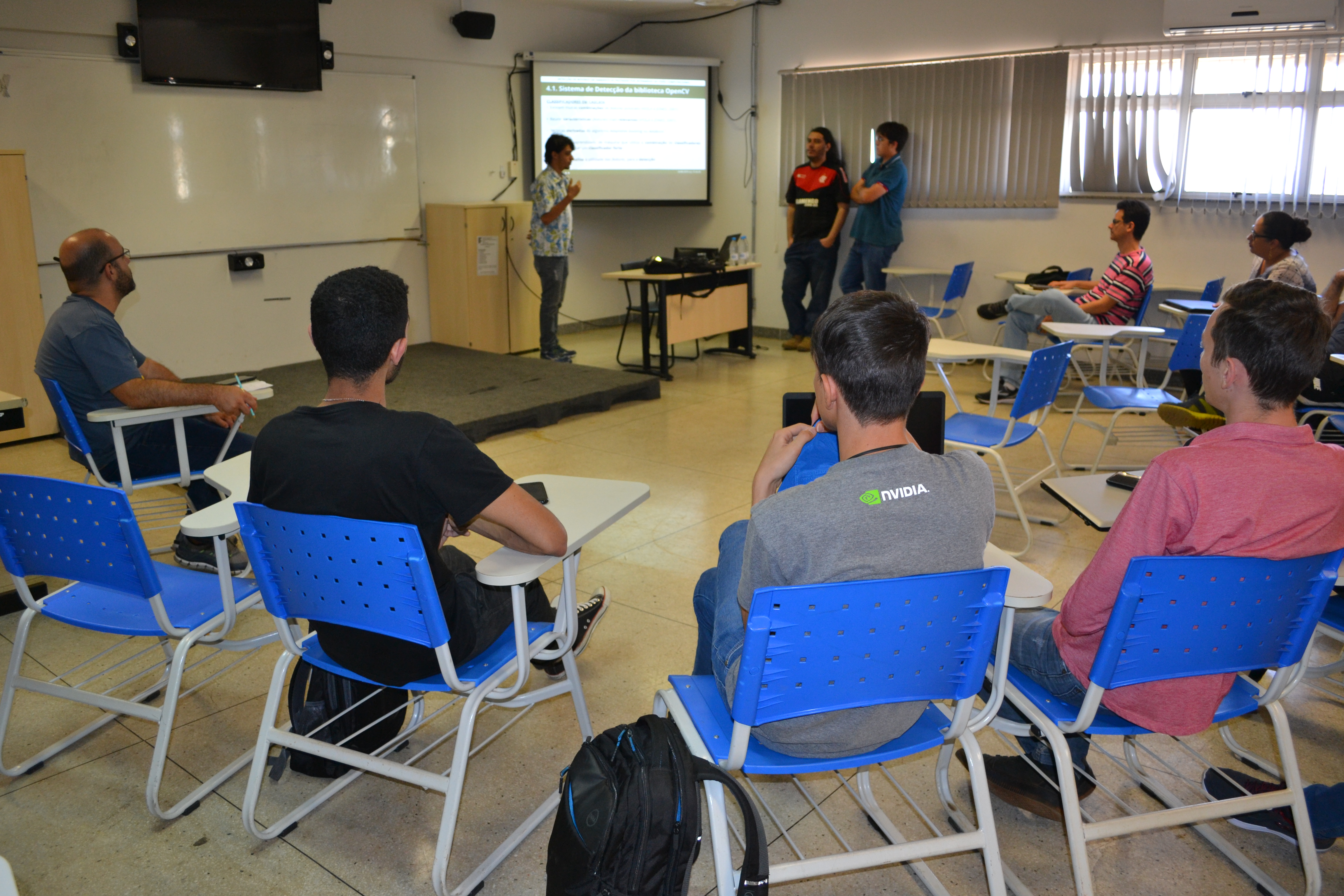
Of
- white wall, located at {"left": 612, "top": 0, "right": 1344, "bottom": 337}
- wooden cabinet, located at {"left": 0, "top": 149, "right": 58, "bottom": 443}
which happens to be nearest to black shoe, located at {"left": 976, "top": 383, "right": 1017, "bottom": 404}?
white wall, located at {"left": 612, "top": 0, "right": 1344, "bottom": 337}

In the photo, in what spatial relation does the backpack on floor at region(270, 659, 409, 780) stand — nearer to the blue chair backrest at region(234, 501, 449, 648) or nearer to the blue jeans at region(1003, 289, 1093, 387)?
the blue chair backrest at region(234, 501, 449, 648)

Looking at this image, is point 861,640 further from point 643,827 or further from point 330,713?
point 330,713

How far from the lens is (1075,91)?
6.50 metres

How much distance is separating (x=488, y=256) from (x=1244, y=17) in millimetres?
5151

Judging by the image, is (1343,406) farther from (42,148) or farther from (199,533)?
(42,148)

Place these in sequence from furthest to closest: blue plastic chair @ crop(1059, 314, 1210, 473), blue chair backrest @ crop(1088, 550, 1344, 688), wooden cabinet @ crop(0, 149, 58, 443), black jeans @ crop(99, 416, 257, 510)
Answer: wooden cabinet @ crop(0, 149, 58, 443) < blue plastic chair @ crop(1059, 314, 1210, 473) < black jeans @ crop(99, 416, 257, 510) < blue chair backrest @ crop(1088, 550, 1344, 688)

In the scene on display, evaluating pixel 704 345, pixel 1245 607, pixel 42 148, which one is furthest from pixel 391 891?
pixel 704 345

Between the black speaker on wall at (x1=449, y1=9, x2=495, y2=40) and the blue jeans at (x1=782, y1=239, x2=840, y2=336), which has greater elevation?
the black speaker on wall at (x1=449, y1=9, x2=495, y2=40)

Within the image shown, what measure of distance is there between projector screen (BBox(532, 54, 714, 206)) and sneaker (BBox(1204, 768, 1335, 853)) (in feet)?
21.5

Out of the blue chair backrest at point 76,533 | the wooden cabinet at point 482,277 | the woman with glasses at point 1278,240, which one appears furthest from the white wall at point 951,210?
the blue chair backrest at point 76,533

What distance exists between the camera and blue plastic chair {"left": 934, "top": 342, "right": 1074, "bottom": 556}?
3535 millimetres

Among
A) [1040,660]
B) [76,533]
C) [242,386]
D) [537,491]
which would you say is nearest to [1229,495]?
[1040,660]

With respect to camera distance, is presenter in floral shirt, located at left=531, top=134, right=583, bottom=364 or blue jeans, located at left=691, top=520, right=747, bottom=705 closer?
blue jeans, located at left=691, top=520, right=747, bottom=705

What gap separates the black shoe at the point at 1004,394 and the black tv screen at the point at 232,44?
4846mm
